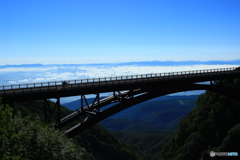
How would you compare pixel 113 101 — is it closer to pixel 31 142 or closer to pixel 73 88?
pixel 73 88

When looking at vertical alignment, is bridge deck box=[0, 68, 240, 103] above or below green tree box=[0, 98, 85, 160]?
above

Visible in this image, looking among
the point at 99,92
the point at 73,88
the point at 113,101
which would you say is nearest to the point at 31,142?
the point at 73,88

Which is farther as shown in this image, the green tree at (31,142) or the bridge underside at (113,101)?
the bridge underside at (113,101)

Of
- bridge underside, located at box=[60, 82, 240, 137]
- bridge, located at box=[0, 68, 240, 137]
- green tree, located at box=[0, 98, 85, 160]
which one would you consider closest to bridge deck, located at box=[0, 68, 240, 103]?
bridge, located at box=[0, 68, 240, 137]

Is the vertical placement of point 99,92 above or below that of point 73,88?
below

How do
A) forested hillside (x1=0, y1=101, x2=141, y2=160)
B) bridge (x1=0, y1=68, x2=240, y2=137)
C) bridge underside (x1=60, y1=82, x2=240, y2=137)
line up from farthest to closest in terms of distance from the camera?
bridge underside (x1=60, y1=82, x2=240, y2=137) → bridge (x1=0, y1=68, x2=240, y2=137) → forested hillside (x1=0, y1=101, x2=141, y2=160)

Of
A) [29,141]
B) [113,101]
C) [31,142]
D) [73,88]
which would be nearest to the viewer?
[29,141]

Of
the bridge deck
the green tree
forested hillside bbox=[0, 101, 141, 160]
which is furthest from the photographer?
the bridge deck

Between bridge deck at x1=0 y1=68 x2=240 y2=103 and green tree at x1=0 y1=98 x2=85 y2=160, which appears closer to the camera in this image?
green tree at x1=0 y1=98 x2=85 y2=160

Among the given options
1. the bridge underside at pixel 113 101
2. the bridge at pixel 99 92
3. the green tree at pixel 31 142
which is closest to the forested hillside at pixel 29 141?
the green tree at pixel 31 142

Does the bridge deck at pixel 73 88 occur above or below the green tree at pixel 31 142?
above

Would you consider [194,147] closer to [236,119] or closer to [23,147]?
[236,119]

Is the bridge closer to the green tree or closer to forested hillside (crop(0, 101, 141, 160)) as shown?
forested hillside (crop(0, 101, 141, 160))

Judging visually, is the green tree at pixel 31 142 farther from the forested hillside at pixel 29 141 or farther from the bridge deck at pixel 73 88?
the bridge deck at pixel 73 88
